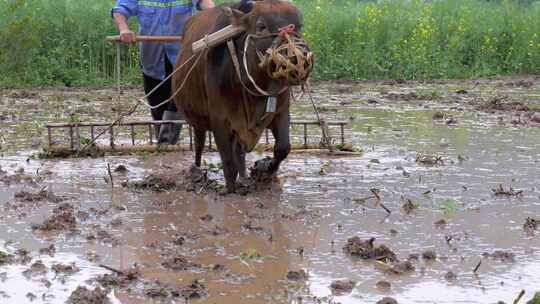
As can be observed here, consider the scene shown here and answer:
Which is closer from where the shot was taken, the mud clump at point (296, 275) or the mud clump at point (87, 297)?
the mud clump at point (87, 297)

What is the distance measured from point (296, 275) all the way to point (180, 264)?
676mm

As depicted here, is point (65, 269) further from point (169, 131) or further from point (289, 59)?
point (169, 131)

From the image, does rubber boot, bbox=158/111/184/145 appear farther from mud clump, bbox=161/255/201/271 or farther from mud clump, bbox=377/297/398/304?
mud clump, bbox=377/297/398/304

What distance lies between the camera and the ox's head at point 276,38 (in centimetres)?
684

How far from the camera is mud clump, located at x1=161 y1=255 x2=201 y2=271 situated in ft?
18.6

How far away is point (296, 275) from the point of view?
552 centimetres

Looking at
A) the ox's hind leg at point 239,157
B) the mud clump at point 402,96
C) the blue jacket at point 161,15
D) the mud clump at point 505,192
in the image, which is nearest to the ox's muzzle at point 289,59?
the ox's hind leg at point 239,157

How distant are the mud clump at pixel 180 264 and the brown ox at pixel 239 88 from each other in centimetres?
172

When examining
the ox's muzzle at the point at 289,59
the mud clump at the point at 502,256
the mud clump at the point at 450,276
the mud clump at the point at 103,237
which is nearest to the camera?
the mud clump at the point at 450,276

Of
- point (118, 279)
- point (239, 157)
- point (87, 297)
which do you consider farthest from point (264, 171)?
point (87, 297)

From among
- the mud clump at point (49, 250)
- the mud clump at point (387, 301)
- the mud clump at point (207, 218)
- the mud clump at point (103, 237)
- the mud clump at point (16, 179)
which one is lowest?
the mud clump at point (16, 179)

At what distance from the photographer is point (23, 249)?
6105 mm

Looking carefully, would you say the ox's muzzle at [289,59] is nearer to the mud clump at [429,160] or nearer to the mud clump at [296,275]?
the mud clump at [296,275]

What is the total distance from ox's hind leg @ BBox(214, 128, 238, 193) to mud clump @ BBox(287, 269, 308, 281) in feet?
7.54
